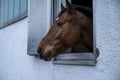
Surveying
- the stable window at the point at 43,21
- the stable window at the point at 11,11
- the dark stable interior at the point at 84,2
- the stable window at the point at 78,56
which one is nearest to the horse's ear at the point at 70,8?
the stable window at the point at 78,56

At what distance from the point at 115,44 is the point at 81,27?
702 mm

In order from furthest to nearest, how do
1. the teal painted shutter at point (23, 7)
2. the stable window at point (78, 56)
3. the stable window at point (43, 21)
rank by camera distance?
the teal painted shutter at point (23, 7) < the stable window at point (43, 21) < the stable window at point (78, 56)

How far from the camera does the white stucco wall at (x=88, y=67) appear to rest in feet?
7.27

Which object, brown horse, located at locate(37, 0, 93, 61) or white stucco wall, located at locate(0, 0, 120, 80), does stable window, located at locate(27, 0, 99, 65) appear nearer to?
white stucco wall, located at locate(0, 0, 120, 80)

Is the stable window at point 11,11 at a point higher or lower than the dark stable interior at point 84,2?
lower

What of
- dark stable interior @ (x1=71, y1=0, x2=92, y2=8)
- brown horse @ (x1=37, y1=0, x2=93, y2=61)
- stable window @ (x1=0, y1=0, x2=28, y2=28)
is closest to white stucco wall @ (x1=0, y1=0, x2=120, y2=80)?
stable window @ (x1=0, y1=0, x2=28, y2=28)

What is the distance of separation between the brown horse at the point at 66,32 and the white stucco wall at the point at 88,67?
14.0 inches

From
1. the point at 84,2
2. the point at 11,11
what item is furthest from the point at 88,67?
the point at 11,11

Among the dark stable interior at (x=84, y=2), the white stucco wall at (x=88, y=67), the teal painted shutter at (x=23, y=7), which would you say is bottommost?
the white stucco wall at (x=88, y=67)

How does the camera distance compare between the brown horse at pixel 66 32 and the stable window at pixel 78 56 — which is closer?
the stable window at pixel 78 56

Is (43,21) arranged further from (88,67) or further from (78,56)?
(88,67)

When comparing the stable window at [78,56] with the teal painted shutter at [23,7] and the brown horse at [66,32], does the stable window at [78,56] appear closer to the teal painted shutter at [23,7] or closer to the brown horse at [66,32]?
the brown horse at [66,32]

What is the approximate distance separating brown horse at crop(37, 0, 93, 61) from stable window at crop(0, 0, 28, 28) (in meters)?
2.05

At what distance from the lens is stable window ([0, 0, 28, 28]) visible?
5030mm
